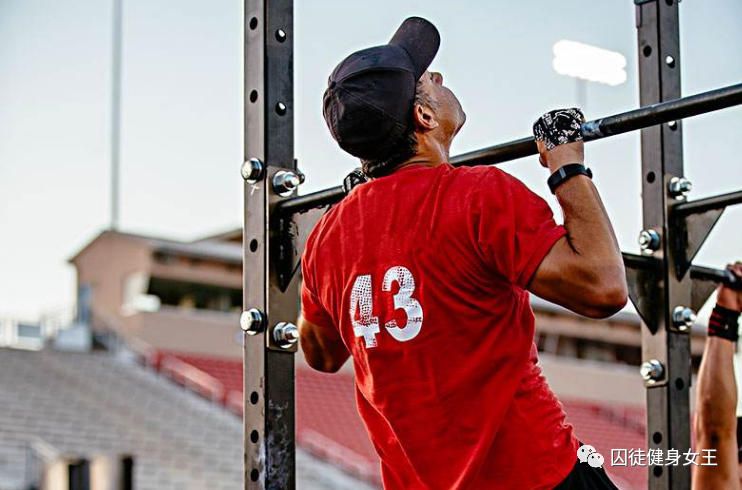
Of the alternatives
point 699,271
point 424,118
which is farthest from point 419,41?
point 699,271

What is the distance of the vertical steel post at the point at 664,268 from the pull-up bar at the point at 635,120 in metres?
0.63

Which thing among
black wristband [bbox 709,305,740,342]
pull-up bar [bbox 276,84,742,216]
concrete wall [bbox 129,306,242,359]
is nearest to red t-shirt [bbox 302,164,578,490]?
pull-up bar [bbox 276,84,742,216]

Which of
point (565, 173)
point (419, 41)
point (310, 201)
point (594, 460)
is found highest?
point (419, 41)

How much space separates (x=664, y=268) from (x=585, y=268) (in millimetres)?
1107

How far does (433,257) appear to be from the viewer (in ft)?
6.06

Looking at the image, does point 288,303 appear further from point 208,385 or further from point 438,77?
point 208,385

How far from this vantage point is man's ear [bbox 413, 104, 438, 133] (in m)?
2.01

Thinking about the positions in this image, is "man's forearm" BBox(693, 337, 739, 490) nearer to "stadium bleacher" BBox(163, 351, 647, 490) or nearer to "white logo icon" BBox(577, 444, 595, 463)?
"white logo icon" BBox(577, 444, 595, 463)

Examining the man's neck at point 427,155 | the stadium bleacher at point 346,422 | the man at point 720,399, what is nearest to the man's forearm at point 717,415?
the man at point 720,399

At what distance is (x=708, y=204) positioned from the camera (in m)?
2.72

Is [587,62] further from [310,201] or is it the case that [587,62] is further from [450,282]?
[450,282]

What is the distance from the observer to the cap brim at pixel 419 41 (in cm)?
204

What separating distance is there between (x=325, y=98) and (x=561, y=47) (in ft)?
3.99

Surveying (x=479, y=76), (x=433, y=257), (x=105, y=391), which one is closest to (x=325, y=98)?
(x=433, y=257)
